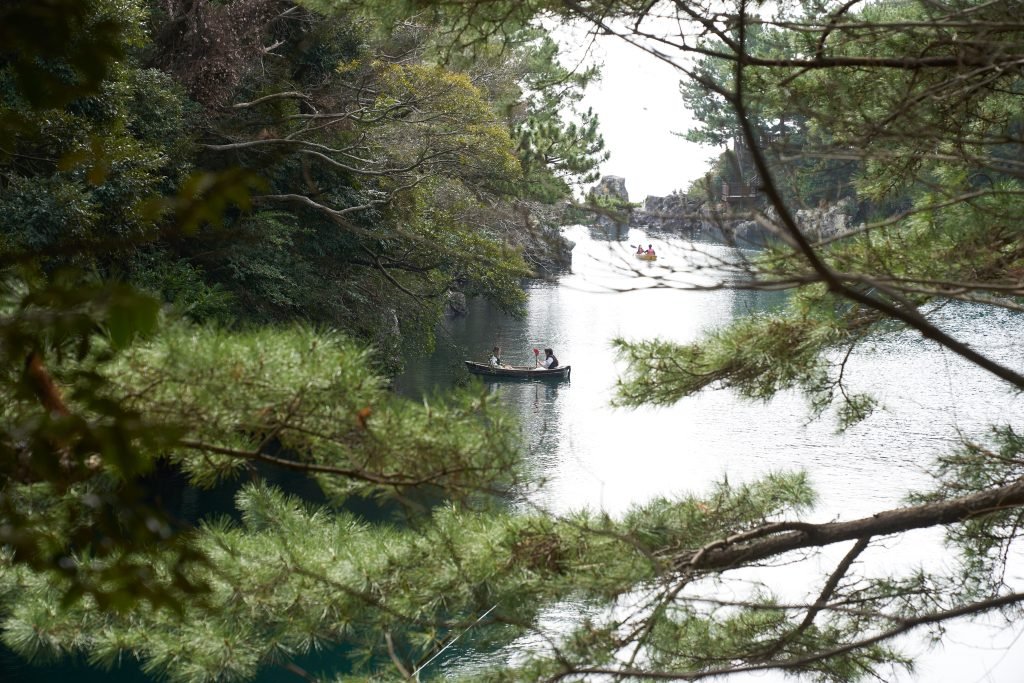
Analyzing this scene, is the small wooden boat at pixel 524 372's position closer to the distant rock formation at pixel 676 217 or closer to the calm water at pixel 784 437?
the calm water at pixel 784 437

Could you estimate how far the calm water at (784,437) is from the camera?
23.2ft

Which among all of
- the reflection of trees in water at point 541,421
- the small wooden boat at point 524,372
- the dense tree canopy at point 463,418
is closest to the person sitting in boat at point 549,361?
the small wooden boat at point 524,372

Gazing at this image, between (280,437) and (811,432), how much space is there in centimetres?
950

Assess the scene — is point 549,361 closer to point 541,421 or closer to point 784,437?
point 541,421

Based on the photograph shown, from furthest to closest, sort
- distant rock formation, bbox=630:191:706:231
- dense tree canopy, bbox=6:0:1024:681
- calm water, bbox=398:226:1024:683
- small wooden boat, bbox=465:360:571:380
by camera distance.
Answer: small wooden boat, bbox=465:360:571:380 < calm water, bbox=398:226:1024:683 < distant rock formation, bbox=630:191:706:231 < dense tree canopy, bbox=6:0:1024:681

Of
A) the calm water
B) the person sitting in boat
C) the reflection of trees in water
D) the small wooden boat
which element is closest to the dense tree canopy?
the calm water

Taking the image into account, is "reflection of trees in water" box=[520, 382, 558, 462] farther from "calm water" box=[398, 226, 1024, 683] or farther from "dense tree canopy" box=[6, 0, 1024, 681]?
"dense tree canopy" box=[6, 0, 1024, 681]

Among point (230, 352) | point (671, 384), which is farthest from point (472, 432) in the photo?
point (671, 384)

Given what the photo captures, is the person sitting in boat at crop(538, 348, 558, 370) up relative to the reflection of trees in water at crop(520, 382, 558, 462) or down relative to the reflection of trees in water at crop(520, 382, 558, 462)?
up

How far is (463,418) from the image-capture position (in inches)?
85.0

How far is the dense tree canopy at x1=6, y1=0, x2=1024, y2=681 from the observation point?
3.36ft

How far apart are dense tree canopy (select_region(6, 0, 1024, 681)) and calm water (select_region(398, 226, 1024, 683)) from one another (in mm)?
1780

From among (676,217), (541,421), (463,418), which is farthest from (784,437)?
(463,418)

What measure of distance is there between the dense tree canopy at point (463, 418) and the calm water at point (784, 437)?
5.84ft
